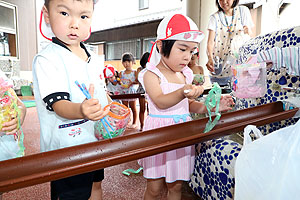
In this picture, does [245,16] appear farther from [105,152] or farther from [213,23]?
[105,152]

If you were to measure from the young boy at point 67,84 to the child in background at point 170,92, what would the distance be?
321 mm

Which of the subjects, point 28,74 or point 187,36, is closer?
point 187,36

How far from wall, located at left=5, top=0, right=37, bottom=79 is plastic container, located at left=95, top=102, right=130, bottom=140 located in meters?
8.30

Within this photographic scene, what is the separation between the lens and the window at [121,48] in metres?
10.3

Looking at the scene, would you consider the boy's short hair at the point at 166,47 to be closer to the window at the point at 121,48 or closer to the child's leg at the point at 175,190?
the child's leg at the point at 175,190

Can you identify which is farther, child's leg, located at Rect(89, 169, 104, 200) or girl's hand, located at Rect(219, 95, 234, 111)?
girl's hand, located at Rect(219, 95, 234, 111)

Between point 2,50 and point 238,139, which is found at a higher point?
point 2,50

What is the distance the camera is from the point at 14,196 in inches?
61.0

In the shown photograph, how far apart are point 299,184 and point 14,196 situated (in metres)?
1.76

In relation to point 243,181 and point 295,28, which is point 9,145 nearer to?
point 243,181

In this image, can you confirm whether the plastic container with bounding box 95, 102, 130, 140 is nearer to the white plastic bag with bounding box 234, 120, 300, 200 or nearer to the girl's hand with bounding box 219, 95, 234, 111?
the white plastic bag with bounding box 234, 120, 300, 200

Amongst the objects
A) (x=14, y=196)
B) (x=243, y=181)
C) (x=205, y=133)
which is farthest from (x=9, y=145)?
(x=14, y=196)

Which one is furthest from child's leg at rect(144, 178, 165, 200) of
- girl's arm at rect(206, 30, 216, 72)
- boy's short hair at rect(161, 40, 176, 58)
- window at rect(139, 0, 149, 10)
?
window at rect(139, 0, 149, 10)

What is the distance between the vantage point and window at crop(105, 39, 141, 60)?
405 inches
